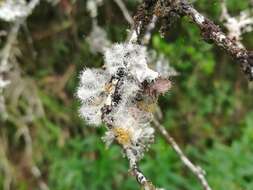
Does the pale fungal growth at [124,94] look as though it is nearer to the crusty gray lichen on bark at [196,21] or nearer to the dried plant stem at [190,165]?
the crusty gray lichen on bark at [196,21]

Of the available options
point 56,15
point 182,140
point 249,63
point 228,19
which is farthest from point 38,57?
point 249,63

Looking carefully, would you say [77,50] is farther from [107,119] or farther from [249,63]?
[249,63]

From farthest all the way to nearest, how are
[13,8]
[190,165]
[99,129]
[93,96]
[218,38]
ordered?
[99,129] → [13,8] → [190,165] → [93,96] → [218,38]

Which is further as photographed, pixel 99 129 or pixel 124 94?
pixel 99 129

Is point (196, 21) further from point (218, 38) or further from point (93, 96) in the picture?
point (93, 96)

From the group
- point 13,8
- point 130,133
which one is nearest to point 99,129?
point 13,8

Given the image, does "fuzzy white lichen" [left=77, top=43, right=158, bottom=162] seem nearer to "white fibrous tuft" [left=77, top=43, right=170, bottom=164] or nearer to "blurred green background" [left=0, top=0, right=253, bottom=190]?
"white fibrous tuft" [left=77, top=43, right=170, bottom=164]

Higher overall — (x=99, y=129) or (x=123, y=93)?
(x=99, y=129)
